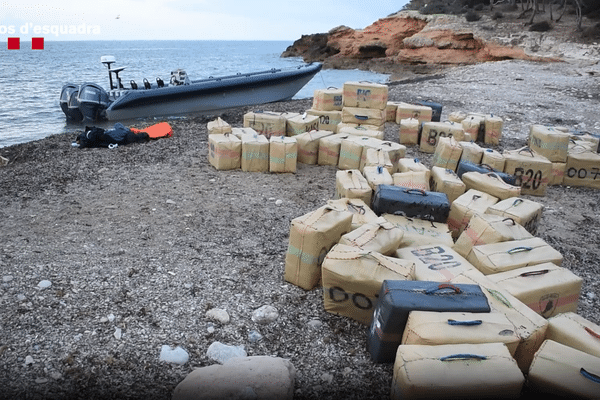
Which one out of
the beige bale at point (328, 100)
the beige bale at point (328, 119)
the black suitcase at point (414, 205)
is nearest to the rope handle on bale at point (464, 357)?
the black suitcase at point (414, 205)

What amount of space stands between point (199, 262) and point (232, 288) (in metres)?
0.51

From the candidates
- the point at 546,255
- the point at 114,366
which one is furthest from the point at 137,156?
the point at 546,255

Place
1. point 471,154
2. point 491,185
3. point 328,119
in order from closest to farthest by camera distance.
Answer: point 491,185 → point 471,154 → point 328,119

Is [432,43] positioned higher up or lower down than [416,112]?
higher up

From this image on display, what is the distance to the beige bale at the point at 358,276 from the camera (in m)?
2.81

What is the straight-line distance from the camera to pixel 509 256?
318 centimetres

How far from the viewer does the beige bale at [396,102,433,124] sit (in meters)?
8.31

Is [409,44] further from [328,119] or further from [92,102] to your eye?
[328,119]

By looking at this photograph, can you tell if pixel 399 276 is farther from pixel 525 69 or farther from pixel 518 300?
pixel 525 69

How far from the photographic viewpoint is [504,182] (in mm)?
4738

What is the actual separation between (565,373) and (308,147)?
4.70 m

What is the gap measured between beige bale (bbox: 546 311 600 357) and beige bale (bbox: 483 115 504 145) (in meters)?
5.67

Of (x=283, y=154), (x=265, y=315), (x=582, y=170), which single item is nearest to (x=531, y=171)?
(x=582, y=170)

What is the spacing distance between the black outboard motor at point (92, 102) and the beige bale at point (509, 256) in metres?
12.9
